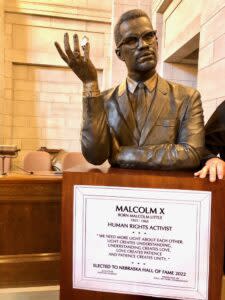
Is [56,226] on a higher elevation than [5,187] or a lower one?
lower

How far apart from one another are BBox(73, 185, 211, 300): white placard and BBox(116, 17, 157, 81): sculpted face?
1.78 ft

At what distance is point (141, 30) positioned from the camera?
4.00 feet

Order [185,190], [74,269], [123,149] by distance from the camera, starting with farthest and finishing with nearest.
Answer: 1. [123,149]
2. [74,269]
3. [185,190]

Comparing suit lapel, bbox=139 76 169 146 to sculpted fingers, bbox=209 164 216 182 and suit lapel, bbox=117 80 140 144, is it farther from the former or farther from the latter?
sculpted fingers, bbox=209 164 216 182

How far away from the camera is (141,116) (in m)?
1.30

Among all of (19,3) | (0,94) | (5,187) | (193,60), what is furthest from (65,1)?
(5,187)

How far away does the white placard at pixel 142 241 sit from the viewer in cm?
104

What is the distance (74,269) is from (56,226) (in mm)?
555

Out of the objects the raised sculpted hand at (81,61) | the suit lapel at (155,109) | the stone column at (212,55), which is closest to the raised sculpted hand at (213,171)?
the suit lapel at (155,109)

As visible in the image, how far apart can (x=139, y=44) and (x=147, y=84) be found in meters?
0.18

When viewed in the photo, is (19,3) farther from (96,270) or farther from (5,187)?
(96,270)

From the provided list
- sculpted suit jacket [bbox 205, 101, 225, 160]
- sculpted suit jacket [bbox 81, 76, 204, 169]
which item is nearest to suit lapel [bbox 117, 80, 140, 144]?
sculpted suit jacket [bbox 81, 76, 204, 169]

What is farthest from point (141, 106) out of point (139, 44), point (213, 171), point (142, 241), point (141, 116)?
point (142, 241)

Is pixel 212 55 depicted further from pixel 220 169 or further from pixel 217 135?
pixel 220 169
